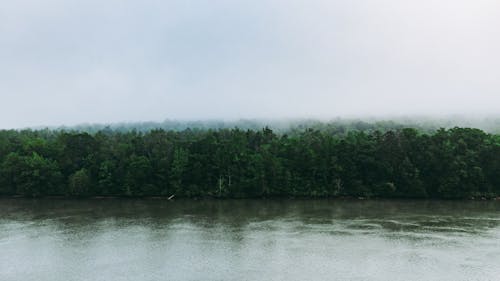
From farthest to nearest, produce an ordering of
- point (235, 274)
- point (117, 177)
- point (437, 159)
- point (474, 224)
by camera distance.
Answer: point (117, 177), point (437, 159), point (474, 224), point (235, 274)

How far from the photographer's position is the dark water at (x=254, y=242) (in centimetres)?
2317

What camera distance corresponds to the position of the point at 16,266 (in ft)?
80.9

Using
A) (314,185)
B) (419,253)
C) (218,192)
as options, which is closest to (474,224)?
(419,253)

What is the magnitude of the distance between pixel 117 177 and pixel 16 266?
24.7m

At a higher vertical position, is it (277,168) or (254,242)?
(277,168)

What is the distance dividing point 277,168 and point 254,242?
1917cm

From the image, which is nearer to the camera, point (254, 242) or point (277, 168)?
point (254, 242)

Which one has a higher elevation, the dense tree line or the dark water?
the dense tree line

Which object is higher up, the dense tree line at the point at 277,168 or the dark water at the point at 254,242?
the dense tree line at the point at 277,168

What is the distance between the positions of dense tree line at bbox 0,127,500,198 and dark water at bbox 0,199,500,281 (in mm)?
4012

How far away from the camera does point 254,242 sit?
2873 centimetres

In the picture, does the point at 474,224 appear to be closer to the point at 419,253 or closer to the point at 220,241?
the point at 419,253

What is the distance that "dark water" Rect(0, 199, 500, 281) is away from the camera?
76.0 feet

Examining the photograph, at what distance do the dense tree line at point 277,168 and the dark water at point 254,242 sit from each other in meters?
4.01
